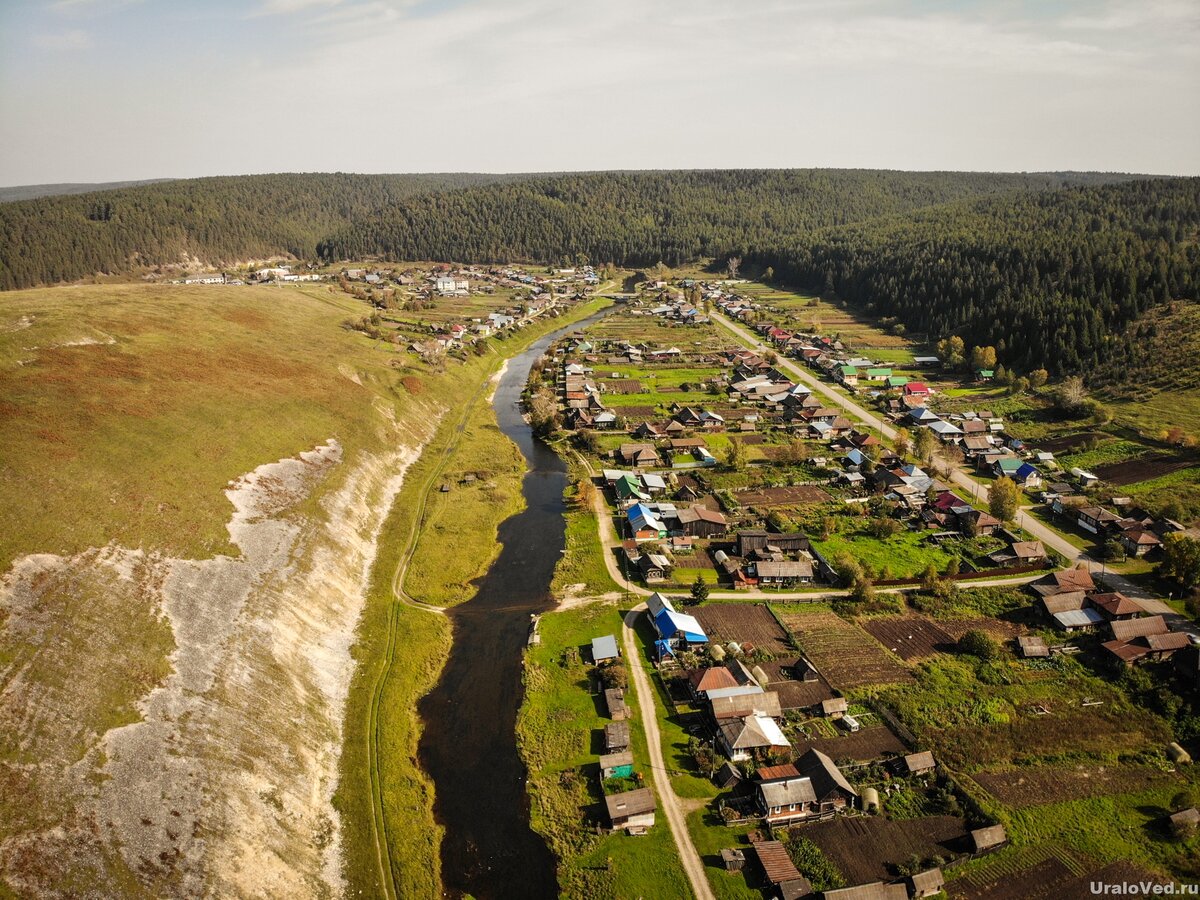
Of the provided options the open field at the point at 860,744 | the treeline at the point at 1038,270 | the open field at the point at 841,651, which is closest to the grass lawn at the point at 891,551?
the open field at the point at 841,651

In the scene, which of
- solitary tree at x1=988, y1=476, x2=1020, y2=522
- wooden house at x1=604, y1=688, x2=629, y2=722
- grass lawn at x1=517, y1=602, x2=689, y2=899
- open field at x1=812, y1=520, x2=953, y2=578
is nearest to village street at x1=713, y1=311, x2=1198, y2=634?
solitary tree at x1=988, y1=476, x2=1020, y2=522

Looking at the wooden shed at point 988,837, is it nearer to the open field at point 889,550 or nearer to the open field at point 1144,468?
the open field at point 889,550

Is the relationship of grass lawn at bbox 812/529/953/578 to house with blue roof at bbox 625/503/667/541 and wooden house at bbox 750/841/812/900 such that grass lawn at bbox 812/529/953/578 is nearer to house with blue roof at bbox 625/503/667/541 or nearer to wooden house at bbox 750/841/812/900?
house with blue roof at bbox 625/503/667/541

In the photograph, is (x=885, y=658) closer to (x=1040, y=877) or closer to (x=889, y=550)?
(x=1040, y=877)

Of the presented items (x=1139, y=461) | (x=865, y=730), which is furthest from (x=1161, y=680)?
(x=1139, y=461)

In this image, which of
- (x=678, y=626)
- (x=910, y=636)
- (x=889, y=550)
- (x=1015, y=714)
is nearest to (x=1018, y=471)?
(x=889, y=550)

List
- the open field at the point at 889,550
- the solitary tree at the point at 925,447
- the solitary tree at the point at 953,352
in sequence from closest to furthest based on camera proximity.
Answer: the open field at the point at 889,550
the solitary tree at the point at 925,447
the solitary tree at the point at 953,352
